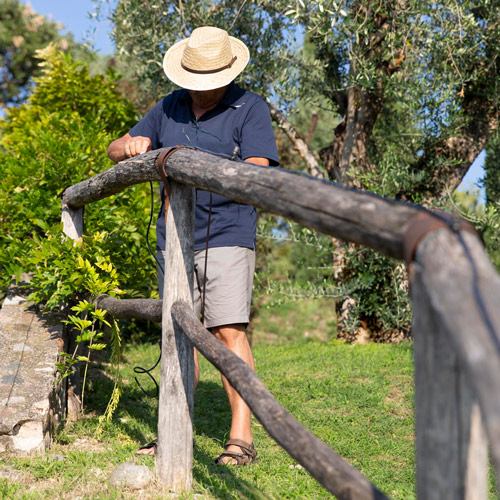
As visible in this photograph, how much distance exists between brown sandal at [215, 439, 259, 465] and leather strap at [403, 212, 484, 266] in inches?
88.3

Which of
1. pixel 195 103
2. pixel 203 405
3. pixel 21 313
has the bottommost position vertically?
pixel 203 405

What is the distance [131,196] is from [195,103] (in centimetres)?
184

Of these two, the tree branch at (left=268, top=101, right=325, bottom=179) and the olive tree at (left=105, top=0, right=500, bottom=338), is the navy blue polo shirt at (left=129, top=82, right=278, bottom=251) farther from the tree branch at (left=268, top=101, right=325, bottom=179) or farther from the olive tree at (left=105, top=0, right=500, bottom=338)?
the tree branch at (left=268, top=101, right=325, bottom=179)

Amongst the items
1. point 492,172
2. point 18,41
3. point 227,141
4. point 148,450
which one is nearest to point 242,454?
point 148,450

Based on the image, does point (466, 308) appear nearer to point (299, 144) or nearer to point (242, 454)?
point (242, 454)

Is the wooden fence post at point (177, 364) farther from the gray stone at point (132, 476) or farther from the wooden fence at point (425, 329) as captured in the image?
the wooden fence at point (425, 329)

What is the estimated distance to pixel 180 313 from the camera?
8.96 ft

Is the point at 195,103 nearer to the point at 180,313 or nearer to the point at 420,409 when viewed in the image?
the point at 180,313

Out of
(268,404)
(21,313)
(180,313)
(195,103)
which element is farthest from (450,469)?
(21,313)

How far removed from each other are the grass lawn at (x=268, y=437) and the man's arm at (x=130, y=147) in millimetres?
1603

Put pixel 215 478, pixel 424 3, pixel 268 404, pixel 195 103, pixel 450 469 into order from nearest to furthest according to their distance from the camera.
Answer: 1. pixel 450 469
2. pixel 268 404
3. pixel 215 478
4. pixel 195 103
5. pixel 424 3

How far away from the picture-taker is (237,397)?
3455 millimetres

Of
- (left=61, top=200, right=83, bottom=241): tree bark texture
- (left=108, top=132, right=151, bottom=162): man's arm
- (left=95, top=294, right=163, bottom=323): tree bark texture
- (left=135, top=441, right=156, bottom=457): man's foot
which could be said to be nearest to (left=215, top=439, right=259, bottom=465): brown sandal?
(left=135, top=441, right=156, bottom=457): man's foot

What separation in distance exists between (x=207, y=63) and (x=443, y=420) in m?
2.82
